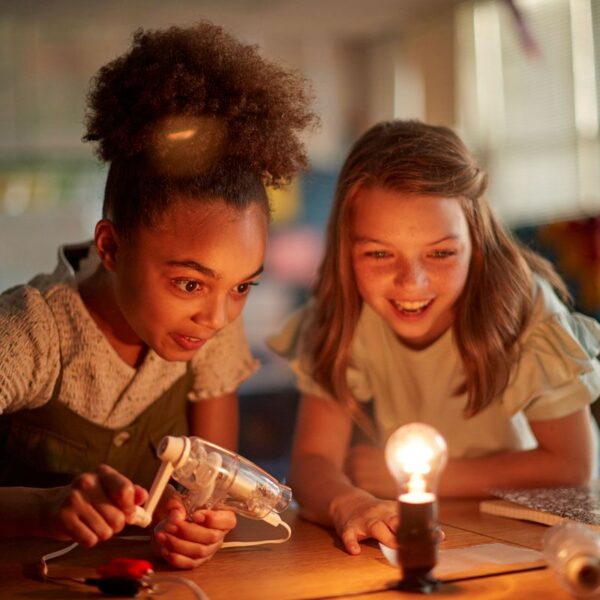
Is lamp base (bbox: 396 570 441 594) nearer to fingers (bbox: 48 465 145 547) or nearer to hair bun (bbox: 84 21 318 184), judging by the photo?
fingers (bbox: 48 465 145 547)

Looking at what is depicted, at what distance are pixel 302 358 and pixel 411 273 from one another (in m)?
0.28

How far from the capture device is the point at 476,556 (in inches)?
36.8

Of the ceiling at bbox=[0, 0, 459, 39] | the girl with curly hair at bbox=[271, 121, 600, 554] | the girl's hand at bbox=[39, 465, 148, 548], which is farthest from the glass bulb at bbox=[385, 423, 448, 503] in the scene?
the ceiling at bbox=[0, 0, 459, 39]

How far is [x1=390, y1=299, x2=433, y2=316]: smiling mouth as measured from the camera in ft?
4.28

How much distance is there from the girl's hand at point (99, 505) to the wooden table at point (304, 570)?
0.05 metres

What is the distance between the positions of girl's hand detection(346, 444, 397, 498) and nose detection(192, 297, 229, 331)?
397 millimetres

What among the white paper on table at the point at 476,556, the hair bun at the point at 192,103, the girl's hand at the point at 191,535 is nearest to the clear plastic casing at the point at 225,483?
the girl's hand at the point at 191,535

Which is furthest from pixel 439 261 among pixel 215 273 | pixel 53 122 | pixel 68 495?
pixel 53 122

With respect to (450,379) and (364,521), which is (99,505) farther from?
(450,379)

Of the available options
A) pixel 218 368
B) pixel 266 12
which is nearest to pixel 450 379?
pixel 218 368

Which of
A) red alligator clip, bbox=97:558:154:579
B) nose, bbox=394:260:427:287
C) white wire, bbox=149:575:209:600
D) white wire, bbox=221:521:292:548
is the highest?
nose, bbox=394:260:427:287

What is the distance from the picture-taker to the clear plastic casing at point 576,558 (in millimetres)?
783

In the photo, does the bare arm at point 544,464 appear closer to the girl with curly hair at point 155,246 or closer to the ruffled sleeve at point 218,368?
the ruffled sleeve at point 218,368

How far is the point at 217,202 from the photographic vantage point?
3.49ft
